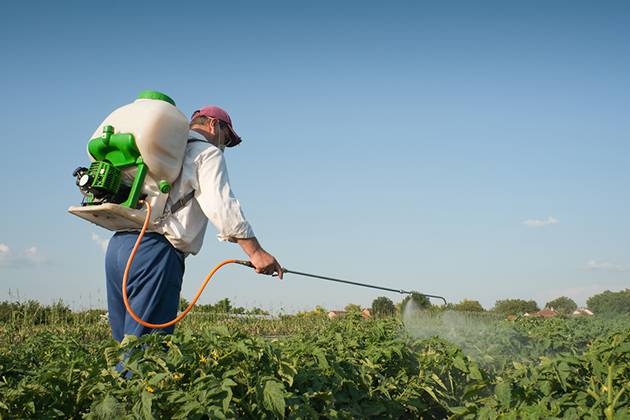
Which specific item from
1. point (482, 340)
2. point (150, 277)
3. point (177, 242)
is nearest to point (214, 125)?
point (177, 242)

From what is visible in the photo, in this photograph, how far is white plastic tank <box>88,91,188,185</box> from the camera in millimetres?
3363

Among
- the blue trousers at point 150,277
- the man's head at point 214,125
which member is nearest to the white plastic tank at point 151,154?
the blue trousers at point 150,277

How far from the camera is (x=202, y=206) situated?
133 inches

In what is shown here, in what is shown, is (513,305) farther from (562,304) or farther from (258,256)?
(258,256)

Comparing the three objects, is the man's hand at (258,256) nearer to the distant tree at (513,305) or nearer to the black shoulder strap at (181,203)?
the black shoulder strap at (181,203)

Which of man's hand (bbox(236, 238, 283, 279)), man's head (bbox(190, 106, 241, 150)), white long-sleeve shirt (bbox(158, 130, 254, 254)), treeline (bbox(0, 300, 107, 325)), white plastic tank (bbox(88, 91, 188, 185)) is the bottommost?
treeline (bbox(0, 300, 107, 325))

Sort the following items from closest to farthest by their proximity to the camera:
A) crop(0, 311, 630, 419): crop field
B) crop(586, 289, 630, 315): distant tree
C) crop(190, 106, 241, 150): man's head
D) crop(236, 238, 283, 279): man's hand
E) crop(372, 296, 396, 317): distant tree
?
crop(0, 311, 630, 419): crop field, crop(236, 238, 283, 279): man's hand, crop(190, 106, 241, 150): man's head, crop(372, 296, 396, 317): distant tree, crop(586, 289, 630, 315): distant tree

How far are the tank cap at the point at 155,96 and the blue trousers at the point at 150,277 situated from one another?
840mm

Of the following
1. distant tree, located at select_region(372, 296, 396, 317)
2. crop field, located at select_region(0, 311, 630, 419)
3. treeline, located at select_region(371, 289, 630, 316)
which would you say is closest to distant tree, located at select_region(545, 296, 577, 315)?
treeline, located at select_region(371, 289, 630, 316)

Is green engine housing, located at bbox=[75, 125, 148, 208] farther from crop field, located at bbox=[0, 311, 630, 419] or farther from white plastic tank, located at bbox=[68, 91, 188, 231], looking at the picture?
crop field, located at bbox=[0, 311, 630, 419]

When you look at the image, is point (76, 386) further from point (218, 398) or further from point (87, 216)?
point (87, 216)

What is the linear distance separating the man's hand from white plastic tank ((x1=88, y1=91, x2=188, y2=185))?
0.55m

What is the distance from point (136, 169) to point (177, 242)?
18.8 inches

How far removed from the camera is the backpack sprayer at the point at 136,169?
11.0 ft
